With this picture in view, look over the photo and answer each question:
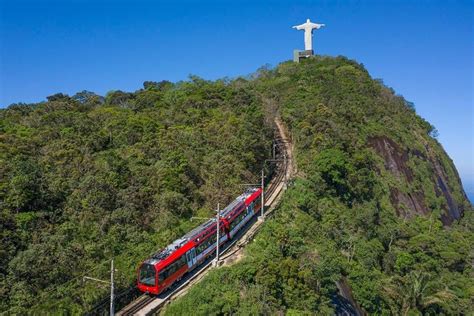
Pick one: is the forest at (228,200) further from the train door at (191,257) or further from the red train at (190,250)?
the train door at (191,257)

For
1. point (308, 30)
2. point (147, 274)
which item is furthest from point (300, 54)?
point (147, 274)

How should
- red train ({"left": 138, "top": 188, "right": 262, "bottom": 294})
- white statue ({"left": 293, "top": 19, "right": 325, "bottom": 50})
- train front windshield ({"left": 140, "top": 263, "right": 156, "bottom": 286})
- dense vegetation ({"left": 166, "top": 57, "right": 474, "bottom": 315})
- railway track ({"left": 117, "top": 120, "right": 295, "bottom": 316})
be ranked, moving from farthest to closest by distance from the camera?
white statue ({"left": 293, "top": 19, "right": 325, "bottom": 50}), dense vegetation ({"left": 166, "top": 57, "right": 474, "bottom": 315}), red train ({"left": 138, "top": 188, "right": 262, "bottom": 294}), train front windshield ({"left": 140, "top": 263, "right": 156, "bottom": 286}), railway track ({"left": 117, "top": 120, "right": 295, "bottom": 316})

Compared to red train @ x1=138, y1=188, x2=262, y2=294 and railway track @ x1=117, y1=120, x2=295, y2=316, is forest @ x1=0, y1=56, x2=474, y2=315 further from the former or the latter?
red train @ x1=138, y1=188, x2=262, y2=294

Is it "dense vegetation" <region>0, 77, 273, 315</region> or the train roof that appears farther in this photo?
Result: the train roof

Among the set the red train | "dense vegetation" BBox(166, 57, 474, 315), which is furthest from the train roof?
"dense vegetation" BBox(166, 57, 474, 315)

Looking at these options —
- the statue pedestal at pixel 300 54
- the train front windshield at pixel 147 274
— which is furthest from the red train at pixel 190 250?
the statue pedestal at pixel 300 54

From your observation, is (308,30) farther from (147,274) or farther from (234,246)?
(147,274)

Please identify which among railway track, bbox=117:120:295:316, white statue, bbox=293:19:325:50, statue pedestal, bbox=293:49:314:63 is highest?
white statue, bbox=293:19:325:50
